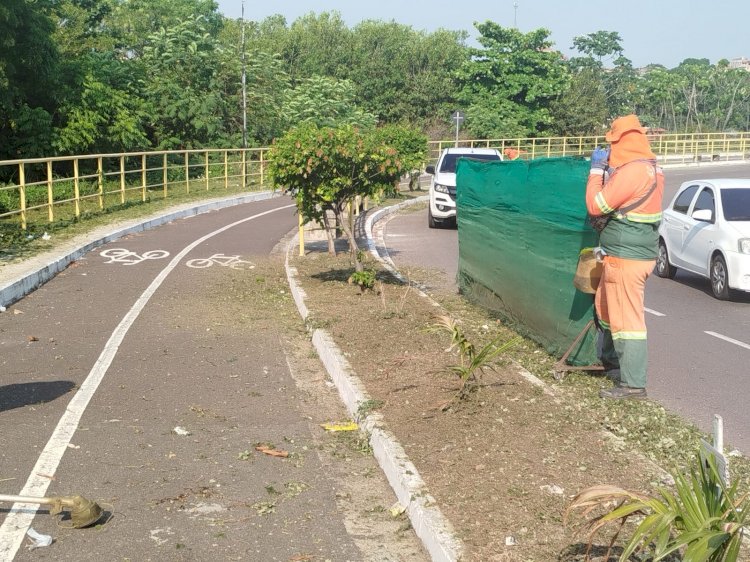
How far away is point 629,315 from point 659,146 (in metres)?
55.3

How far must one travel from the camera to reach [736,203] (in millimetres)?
13531

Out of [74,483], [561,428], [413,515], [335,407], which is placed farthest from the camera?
[335,407]

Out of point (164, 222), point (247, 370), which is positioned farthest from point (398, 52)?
point (247, 370)

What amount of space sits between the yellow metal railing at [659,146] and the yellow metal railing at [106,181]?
14.5 metres

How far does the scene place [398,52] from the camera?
79.6 meters

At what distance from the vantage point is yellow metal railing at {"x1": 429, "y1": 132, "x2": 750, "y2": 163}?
51.3 meters

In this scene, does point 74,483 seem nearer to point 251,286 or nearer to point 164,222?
point 251,286

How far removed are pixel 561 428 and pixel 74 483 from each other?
10.1 ft

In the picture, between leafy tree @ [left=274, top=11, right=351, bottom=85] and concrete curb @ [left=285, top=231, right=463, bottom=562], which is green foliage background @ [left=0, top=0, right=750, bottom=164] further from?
concrete curb @ [left=285, top=231, right=463, bottom=562]

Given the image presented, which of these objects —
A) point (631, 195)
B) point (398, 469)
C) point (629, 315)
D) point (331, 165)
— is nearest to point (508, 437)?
point (398, 469)

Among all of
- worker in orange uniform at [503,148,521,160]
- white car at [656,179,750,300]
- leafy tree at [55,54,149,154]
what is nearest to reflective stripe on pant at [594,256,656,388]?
white car at [656,179,750,300]

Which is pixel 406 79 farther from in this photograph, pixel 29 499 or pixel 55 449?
pixel 29 499

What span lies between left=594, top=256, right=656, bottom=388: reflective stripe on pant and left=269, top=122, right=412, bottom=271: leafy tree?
17.7 ft

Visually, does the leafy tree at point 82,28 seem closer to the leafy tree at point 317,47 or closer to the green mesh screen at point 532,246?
the leafy tree at point 317,47
